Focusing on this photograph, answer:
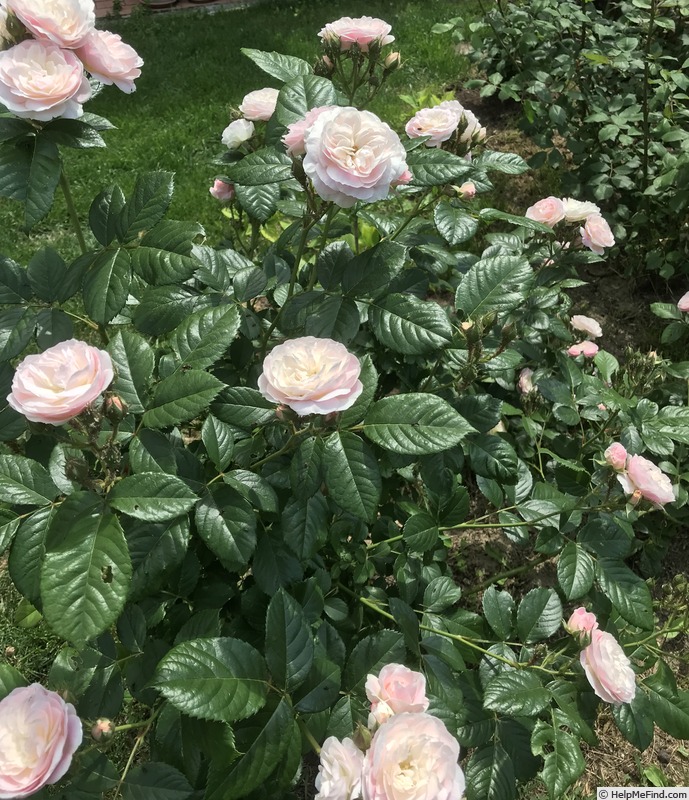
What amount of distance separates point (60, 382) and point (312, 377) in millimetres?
335

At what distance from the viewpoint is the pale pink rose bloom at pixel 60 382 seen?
839 millimetres

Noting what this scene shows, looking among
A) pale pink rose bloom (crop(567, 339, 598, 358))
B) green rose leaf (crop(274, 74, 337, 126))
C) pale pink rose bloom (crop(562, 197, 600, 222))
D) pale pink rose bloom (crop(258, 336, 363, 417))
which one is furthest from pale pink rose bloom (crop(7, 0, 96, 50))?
pale pink rose bloom (crop(567, 339, 598, 358))

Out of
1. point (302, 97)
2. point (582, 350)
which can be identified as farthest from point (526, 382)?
point (302, 97)

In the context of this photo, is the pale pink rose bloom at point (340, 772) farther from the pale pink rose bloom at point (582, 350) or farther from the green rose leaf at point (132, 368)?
the pale pink rose bloom at point (582, 350)

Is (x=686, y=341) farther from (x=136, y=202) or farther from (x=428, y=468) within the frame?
(x=136, y=202)

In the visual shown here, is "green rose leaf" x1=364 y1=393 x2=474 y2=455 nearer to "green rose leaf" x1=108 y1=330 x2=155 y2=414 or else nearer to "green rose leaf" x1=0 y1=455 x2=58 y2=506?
"green rose leaf" x1=108 y1=330 x2=155 y2=414

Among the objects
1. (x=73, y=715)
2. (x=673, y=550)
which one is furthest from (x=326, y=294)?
(x=673, y=550)

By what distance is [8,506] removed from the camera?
109 centimetres

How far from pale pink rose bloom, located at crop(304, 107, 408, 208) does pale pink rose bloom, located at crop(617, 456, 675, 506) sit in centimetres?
70

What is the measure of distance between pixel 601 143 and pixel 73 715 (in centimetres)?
274

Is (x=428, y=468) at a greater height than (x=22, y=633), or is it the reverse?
(x=428, y=468)

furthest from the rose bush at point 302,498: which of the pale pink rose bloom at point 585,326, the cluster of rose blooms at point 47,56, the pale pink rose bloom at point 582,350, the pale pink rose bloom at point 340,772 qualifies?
the pale pink rose bloom at point 585,326

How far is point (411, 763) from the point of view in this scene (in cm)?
78

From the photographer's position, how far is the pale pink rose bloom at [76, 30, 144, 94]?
1070 mm
